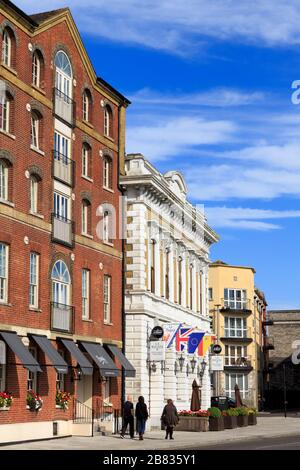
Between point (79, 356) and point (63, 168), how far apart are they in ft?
27.6

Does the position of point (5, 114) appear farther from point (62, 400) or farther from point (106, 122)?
point (62, 400)

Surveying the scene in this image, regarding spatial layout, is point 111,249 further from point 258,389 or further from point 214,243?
point 258,389

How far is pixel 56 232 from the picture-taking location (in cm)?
3991

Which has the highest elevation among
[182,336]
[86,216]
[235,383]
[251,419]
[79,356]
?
[86,216]

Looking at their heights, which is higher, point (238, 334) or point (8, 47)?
point (8, 47)

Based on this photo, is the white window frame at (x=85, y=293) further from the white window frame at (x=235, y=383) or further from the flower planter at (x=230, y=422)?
the white window frame at (x=235, y=383)

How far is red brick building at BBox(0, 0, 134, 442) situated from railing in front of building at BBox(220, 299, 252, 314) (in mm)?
55604

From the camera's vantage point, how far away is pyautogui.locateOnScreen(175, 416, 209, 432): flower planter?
156 feet

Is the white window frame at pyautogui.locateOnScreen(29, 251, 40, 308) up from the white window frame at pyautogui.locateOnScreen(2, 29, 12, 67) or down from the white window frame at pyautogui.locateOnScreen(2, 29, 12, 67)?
down

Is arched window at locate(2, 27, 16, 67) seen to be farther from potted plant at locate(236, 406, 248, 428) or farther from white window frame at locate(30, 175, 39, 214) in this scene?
potted plant at locate(236, 406, 248, 428)

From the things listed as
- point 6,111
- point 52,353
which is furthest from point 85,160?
point 52,353

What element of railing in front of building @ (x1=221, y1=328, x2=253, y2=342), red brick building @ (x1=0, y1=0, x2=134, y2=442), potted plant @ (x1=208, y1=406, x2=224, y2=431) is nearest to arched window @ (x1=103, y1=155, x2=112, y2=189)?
red brick building @ (x1=0, y1=0, x2=134, y2=442)

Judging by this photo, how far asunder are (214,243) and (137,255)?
67.6 feet

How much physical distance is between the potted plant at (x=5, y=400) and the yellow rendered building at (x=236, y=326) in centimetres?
6349
